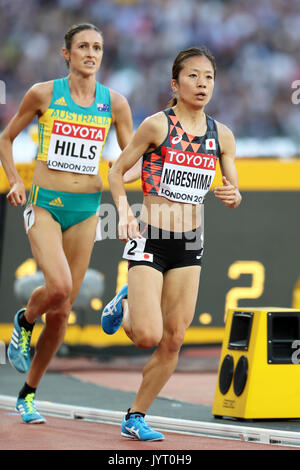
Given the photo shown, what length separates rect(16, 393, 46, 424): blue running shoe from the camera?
19.5 ft

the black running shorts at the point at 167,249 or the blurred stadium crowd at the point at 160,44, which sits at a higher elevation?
the blurred stadium crowd at the point at 160,44

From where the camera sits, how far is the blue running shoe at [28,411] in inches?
235

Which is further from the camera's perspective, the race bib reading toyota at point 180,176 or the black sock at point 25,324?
the black sock at point 25,324

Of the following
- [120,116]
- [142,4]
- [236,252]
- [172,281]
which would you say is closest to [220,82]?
[142,4]

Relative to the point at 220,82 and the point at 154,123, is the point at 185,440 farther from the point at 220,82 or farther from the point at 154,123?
the point at 220,82

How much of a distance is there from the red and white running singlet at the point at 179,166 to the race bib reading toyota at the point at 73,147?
758 millimetres

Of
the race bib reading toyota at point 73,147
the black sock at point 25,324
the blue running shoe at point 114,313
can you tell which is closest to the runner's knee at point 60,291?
the blue running shoe at point 114,313

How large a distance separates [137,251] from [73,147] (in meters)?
1.08

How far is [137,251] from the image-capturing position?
5.12 meters

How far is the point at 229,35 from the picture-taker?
15.5m

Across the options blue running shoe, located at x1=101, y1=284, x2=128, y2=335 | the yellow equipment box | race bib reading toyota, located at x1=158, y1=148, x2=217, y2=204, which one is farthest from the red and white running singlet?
the yellow equipment box

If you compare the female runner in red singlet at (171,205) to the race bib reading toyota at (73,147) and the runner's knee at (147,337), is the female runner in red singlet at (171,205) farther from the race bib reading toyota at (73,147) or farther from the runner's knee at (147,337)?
the race bib reading toyota at (73,147)

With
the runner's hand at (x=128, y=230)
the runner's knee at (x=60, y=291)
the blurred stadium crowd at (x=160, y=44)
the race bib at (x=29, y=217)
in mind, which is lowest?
the runner's knee at (x=60, y=291)

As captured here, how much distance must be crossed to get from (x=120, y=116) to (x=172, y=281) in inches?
55.6
